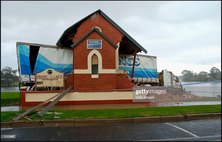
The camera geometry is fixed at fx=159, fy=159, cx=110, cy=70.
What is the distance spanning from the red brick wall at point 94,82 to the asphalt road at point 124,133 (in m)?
4.95

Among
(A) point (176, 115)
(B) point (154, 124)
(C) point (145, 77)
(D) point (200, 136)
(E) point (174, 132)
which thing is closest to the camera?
(D) point (200, 136)

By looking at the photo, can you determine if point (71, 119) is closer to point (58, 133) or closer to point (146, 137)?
point (58, 133)

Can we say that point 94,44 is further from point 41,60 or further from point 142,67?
point 142,67

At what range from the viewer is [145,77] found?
20922 mm

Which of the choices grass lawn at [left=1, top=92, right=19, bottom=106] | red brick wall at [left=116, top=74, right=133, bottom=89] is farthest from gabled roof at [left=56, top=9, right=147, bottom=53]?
grass lawn at [left=1, top=92, right=19, bottom=106]

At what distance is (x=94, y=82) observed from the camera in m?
11.6

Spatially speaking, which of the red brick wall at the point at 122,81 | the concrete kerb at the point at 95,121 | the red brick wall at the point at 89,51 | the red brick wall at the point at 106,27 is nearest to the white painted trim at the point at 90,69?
the red brick wall at the point at 89,51

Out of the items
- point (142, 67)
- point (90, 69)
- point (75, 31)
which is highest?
point (75, 31)

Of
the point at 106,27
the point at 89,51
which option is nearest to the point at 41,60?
the point at 89,51

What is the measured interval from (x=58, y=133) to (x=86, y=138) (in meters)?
1.21

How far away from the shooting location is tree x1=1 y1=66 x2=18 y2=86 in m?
36.3

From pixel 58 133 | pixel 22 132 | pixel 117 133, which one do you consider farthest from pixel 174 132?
pixel 22 132

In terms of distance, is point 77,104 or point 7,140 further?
point 77,104

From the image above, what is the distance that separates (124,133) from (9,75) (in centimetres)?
4026
